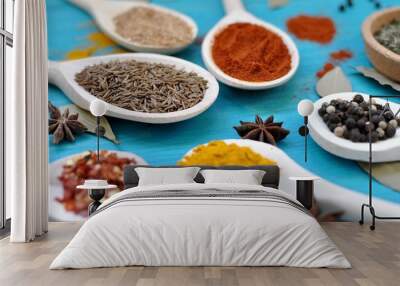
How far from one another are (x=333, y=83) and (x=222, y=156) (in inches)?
59.1

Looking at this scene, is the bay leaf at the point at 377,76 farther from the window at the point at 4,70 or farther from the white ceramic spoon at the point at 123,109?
the window at the point at 4,70

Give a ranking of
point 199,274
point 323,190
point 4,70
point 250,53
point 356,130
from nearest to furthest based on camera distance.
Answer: point 199,274 → point 4,70 → point 356,130 → point 323,190 → point 250,53

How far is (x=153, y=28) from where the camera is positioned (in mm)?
6438

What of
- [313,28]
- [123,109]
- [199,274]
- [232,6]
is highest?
[232,6]

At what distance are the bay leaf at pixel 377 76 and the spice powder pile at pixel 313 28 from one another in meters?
0.52

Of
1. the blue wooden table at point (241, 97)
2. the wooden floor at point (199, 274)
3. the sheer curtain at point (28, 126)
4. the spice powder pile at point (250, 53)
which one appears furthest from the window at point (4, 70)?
the spice powder pile at point (250, 53)

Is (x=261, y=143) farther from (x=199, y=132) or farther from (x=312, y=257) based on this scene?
(x=312, y=257)

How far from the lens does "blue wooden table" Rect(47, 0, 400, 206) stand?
608 cm

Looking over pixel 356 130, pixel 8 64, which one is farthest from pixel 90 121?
pixel 356 130

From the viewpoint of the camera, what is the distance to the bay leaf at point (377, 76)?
6168 millimetres

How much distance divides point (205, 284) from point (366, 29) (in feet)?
13.6

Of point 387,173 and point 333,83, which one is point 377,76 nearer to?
point 333,83

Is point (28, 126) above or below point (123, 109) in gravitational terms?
below

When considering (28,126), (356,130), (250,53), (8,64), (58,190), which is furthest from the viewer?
(250,53)
